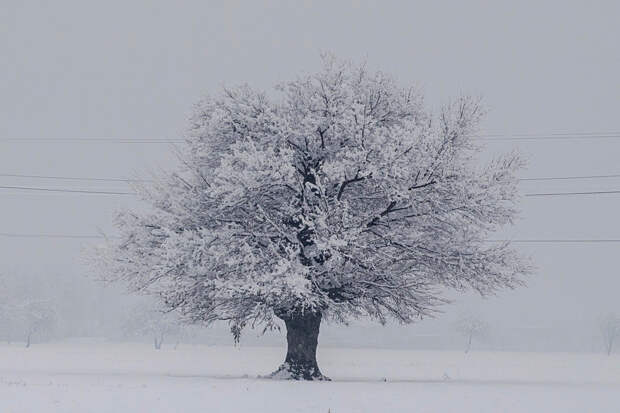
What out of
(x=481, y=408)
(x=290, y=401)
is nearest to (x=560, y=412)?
(x=481, y=408)

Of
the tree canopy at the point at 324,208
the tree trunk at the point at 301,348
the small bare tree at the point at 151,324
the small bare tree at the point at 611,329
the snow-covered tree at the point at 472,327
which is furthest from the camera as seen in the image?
the small bare tree at the point at 611,329

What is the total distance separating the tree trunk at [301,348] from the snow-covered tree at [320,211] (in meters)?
0.05

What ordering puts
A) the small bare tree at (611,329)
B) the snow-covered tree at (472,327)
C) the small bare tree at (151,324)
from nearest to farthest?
the small bare tree at (151,324) → the snow-covered tree at (472,327) → the small bare tree at (611,329)

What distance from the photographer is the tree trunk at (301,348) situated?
78.5 ft

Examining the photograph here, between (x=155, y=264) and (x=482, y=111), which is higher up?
(x=482, y=111)

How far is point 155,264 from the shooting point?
22.9 m

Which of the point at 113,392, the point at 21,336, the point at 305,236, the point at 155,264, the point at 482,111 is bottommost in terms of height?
the point at 21,336

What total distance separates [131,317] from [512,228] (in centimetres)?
7880

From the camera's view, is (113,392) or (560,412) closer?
(560,412)

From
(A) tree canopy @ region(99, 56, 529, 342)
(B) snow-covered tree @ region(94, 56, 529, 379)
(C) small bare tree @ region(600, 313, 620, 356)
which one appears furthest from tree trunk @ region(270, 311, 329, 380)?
(C) small bare tree @ region(600, 313, 620, 356)

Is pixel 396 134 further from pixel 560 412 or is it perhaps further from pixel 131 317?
pixel 131 317

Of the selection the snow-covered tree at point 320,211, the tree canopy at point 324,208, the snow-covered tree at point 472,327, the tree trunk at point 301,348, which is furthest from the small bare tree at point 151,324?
the tree canopy at point 324,208

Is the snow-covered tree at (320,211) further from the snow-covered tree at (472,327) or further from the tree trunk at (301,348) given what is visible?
the snow-covered tree at (472,327)

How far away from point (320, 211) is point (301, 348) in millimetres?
5986
